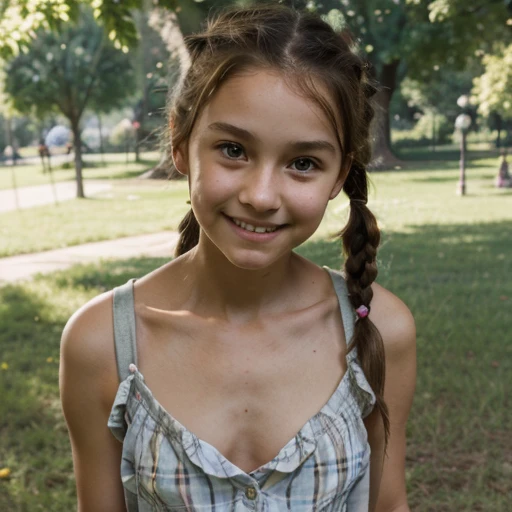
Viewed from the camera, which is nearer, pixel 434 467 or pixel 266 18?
pixel 266 18

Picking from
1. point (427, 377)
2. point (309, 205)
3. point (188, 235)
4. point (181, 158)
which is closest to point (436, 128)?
point (427, 377)

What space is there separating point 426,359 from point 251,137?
356cm

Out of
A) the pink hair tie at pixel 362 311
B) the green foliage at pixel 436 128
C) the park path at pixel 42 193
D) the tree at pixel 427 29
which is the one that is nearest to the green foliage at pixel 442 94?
the green foliage at pixel 436 128

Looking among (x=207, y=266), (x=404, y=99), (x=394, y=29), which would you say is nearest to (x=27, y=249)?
(x=394, y=29)

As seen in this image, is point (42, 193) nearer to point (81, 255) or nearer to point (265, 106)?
point (81, 255)

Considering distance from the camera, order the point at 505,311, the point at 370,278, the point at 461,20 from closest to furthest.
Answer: the point at 370,278 < the point at 505,311 < the point at 461,20

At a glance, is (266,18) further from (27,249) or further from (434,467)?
(27,249)

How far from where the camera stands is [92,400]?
62.5 inches

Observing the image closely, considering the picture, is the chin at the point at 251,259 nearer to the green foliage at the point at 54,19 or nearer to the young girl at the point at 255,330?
the young girl at the point at 255,330

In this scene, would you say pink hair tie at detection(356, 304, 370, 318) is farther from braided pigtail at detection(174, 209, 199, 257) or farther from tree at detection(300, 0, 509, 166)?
tree at detection(300, 0, 509, 166)


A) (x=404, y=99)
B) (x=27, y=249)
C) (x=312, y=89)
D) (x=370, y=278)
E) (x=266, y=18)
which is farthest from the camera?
(x=404, y=99)

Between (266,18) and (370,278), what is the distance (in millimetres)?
593

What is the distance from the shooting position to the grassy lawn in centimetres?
329

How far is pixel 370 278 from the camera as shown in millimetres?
1697
